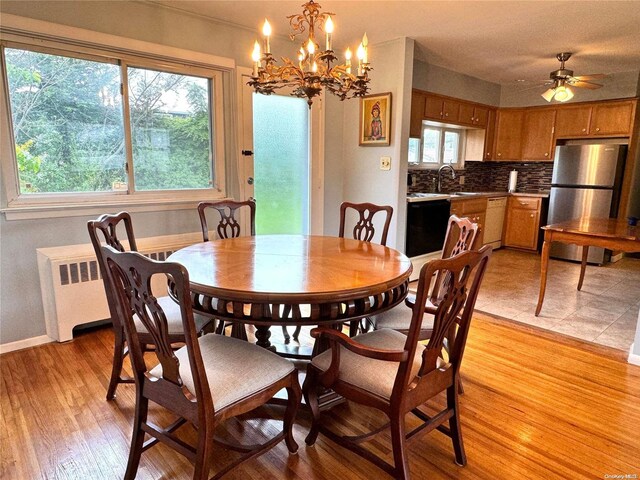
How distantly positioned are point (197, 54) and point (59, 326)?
87.4 inches

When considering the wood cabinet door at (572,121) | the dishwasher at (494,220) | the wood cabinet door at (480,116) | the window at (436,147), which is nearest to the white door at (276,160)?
the window at (436,147)

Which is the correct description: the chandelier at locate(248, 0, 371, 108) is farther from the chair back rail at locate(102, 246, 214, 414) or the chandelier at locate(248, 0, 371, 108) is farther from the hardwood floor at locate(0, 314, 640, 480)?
the hardwood floor at locate(0, 314, 640, 480)

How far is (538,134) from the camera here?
5.59 m

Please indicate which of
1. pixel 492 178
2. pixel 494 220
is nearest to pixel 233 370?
pixel 494 220

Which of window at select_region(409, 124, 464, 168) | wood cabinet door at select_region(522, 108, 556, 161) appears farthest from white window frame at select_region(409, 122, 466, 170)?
wood cabinet door at select_region(522, 108, 556, 161)

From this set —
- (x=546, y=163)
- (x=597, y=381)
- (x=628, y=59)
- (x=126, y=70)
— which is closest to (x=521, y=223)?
(x=546, y=163)

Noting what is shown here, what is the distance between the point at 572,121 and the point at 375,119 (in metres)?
3.21

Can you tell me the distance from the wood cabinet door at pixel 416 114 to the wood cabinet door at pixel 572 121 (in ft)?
7.67

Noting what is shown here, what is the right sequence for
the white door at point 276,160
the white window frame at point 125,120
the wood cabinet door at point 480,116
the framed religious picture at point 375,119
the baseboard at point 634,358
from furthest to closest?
1. the wood cabinet door at point 480,116
2. the framed religious picture at point 375,119
3. the white door at point 276,160
4. the baseboard at point 634,358
5. the white window frame at point 125,120

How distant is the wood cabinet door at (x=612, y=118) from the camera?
4864mm

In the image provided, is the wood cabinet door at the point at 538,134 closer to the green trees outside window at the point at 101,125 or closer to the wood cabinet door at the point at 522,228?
the wood cabinet door at the point at 522,228

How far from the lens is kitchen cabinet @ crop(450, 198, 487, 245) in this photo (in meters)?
4.79

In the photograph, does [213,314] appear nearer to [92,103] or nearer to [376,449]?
[376,449]

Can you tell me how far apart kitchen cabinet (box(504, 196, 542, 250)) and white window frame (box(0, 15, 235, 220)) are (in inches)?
172
